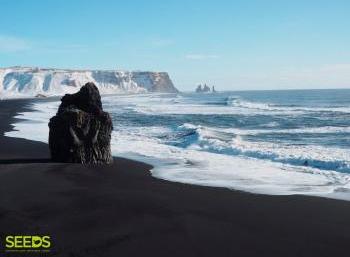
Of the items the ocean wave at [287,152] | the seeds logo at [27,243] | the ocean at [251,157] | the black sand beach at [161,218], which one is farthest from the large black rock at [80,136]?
the seeds logo at [27,243]

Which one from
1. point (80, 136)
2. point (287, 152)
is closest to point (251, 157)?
point (287, 152)

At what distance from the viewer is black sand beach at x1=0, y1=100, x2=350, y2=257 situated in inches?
296

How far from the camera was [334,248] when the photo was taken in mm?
7527

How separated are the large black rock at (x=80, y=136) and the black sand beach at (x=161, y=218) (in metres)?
2.11

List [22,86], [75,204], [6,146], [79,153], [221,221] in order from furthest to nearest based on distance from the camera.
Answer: [22,86] < [6,146] < [79,153] < [75,204] < [221,221]

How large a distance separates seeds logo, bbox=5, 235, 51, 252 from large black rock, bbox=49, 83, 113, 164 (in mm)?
7394

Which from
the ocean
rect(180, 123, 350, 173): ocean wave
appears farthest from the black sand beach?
rect(180, 123, 350, 173): ocean wave

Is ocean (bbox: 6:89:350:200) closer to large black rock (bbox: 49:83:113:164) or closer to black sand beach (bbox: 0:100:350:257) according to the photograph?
black sand beach (bbox: 0:100:350:257)

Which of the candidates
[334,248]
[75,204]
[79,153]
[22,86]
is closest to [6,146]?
[79,153]

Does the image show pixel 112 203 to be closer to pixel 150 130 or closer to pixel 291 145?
pixel 291 145

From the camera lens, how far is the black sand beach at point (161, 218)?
7523mm

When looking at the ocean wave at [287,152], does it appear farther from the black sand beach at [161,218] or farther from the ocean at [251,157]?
the black sand beach at [161,218]

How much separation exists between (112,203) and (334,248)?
479 centimetres

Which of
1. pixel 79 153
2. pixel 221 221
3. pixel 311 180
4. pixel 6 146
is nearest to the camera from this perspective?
pixel 221 221
